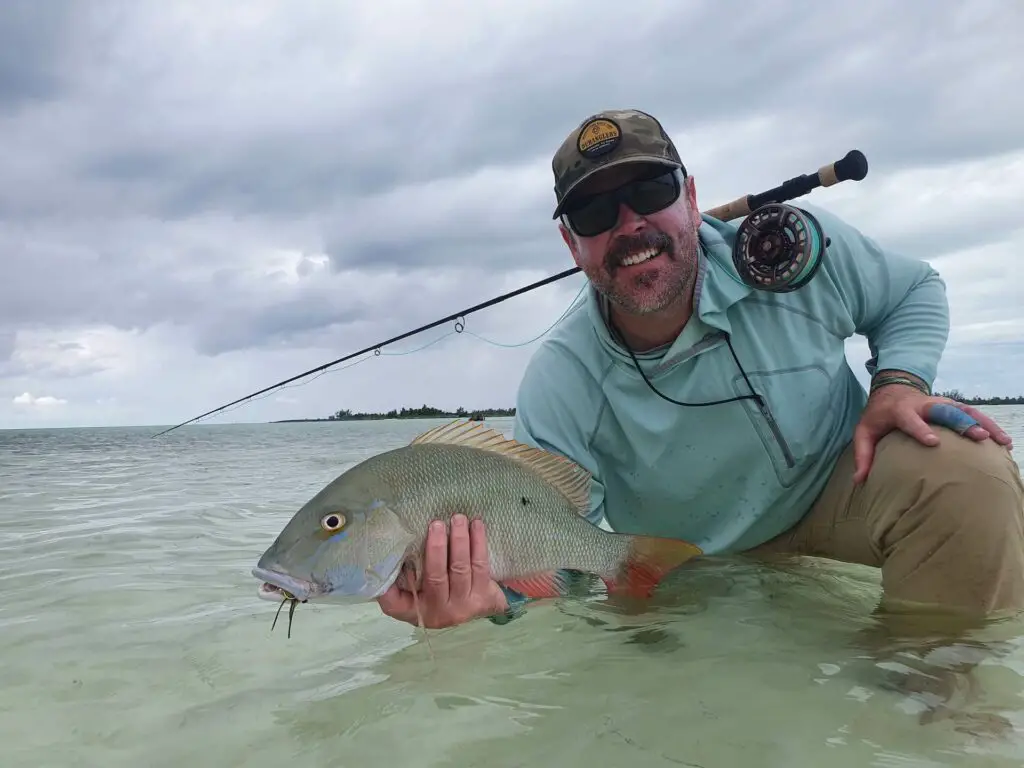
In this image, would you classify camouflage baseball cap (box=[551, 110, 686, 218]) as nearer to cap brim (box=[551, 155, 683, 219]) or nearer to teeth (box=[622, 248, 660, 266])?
cap brim (box=[551, 155, 683, 219])

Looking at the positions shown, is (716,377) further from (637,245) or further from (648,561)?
(648,561)

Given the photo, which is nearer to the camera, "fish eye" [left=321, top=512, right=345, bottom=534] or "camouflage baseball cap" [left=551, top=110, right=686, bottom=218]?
"fish eye" [left=321, top=512, right=345, bottom=534]

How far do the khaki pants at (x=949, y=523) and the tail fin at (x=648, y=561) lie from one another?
2.46 ft

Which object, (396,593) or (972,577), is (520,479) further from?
(972,577)

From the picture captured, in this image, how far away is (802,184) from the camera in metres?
3.94

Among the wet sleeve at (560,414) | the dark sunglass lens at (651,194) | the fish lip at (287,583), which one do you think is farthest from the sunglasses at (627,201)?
the fish lip at (287,583)

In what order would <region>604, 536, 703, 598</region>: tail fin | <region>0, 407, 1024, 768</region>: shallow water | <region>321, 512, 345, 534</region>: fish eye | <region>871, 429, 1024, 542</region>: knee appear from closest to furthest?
Answer: <region>0, 407, 1024, 768</region>: shallow water < <region>321, 512, 345, 534</region>: fish eye < <region>871, 429, 1024, 542</region>: knee < <region>604, 536, 703, 598</region>: tail fin

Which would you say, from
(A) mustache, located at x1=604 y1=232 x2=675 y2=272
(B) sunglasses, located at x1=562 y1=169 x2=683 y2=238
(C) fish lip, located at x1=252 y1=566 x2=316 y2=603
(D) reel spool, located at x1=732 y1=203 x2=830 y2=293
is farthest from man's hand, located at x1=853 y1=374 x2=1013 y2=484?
(C) fish lip, located at x1=252 y1=566 x2=316 y2=603

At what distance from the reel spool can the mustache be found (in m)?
0.37

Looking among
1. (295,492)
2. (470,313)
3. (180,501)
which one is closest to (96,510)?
(180,501)

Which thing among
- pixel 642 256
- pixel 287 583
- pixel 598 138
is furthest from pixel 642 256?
pixel 287 583

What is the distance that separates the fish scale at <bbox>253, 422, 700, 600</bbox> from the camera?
7.17 ft

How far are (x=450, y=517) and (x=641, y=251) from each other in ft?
4.43

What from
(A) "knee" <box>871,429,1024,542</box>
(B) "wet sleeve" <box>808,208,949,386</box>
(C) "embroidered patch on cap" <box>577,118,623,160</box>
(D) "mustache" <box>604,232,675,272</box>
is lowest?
(A) "knee" <box>871,429,1024,542</box>
